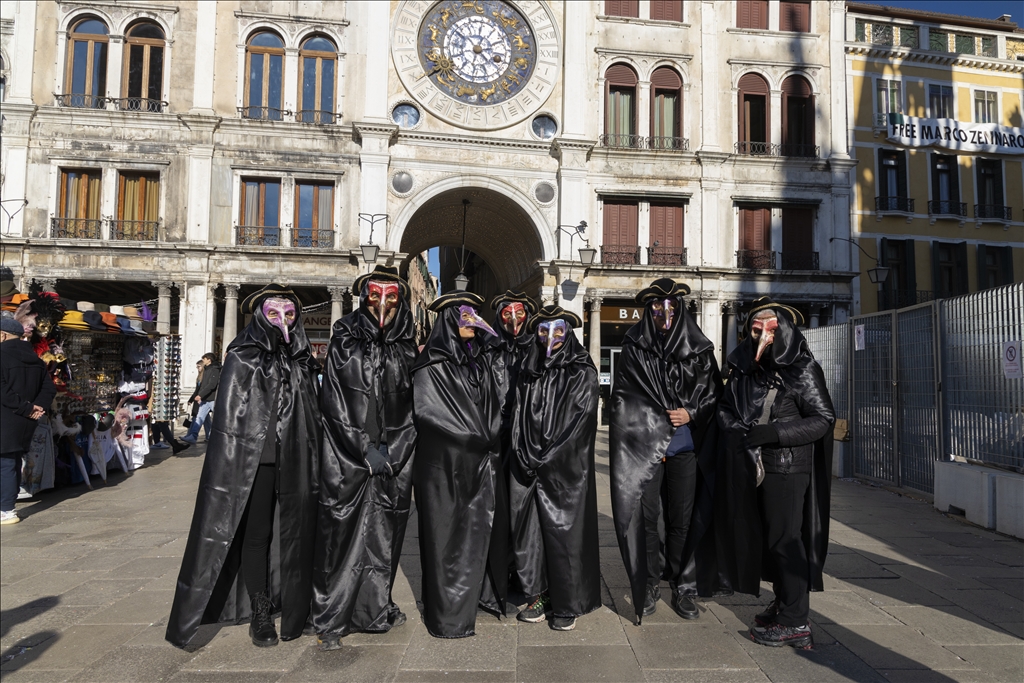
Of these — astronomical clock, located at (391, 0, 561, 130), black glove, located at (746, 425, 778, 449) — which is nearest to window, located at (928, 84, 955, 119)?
astronomical clock, located at (391, 0, 561, 130)

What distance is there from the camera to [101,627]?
14.5ft

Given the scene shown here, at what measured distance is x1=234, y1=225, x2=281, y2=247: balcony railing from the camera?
69.2 feet

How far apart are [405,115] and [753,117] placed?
480 inches

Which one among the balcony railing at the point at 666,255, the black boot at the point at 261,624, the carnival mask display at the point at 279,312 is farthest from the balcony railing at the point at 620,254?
the black boot at the point at 261,624

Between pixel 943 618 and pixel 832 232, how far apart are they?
2134 centimetres

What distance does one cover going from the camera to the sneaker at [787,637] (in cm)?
409

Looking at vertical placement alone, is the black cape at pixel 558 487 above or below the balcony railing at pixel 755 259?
below

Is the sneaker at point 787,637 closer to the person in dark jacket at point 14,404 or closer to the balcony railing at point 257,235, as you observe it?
the person in dark jacket at point 14,404

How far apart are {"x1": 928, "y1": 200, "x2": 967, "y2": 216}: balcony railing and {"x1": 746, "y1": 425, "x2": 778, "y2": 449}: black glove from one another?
2533cm

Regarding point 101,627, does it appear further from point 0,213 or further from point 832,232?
point 832,232

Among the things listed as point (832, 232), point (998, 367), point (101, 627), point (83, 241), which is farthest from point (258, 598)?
point (832, 232)

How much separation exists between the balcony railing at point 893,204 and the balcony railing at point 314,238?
19290 mm

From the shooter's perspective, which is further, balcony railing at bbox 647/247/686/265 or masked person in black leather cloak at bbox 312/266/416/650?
balcony railing at bbox 647/247/686/265

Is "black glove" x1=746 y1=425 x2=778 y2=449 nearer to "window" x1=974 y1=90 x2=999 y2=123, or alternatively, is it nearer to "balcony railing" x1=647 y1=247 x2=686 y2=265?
"balcony railing" x1=647 y1=247 x2=686 y2=265
